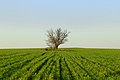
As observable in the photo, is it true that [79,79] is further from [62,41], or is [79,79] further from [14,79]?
[62,41]

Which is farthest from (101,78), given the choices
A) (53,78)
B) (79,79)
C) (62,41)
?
(62,41)

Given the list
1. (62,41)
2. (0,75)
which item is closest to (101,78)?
(0,75)

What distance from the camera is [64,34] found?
109 m

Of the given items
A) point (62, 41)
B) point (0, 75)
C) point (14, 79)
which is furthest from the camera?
point (62, 41)

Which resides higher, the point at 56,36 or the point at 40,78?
the point at 56,36

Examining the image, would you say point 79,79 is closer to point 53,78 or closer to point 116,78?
point 53,78

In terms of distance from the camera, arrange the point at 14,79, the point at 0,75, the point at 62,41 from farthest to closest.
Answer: the point at 62,41, the point at 0,75, the point at 14,79

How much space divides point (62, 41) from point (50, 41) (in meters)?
5.25

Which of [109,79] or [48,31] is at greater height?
[48,31]

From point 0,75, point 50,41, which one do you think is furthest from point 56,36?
point 0,75

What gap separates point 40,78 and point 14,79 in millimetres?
1871

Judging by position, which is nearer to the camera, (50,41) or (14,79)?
(14,79)

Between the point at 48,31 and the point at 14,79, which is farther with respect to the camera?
the point at 48,31

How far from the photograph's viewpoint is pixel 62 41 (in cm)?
10688
